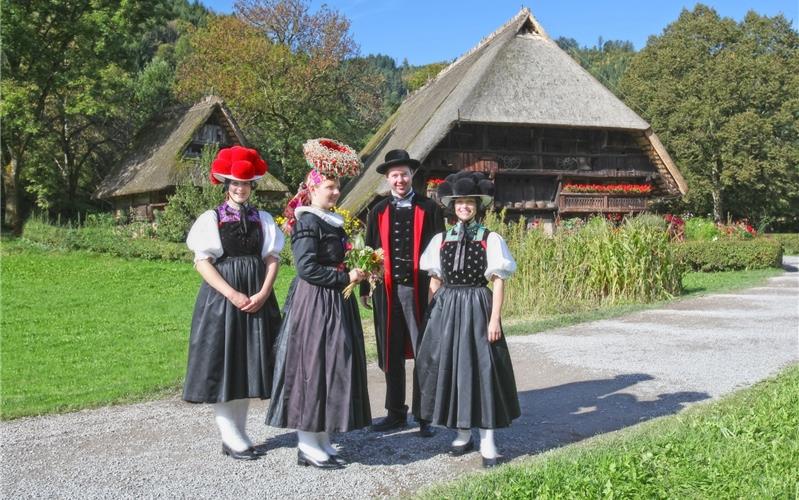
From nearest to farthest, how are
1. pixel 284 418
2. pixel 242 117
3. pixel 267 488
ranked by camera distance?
pixel 267 488
pixel 284 418
pixel 242 117

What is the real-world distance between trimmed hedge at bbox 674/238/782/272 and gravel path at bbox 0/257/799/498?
37.0 feet

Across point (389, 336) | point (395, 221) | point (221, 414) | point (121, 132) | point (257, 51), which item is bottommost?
point (221, 414)

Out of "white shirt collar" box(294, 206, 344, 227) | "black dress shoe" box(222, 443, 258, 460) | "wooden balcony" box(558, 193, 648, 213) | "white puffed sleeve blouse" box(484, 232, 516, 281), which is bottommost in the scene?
"black dress shoe" box(222, 443, 258, 460)

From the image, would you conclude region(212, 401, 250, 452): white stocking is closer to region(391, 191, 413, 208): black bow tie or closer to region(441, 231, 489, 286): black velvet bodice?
region(441, 231, 489, 286): black velvet bodice

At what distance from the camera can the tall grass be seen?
11406mm

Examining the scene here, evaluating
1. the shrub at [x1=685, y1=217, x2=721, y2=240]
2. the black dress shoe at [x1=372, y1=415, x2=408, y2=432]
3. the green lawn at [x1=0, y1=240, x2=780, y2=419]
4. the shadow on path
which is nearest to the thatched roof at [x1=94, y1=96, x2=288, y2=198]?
the green lawn at [x1=0, y1=240, x2=780, y2=419]

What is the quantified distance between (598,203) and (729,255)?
527 centimetres

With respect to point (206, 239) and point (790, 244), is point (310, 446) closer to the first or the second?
point (206, 239)

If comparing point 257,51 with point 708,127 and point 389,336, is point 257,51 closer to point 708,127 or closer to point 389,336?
point 708,127

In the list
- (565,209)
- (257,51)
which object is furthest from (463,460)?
(257,51)

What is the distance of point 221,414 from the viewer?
14.6 feet

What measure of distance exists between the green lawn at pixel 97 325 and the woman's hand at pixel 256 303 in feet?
7.19

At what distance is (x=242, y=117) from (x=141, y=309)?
21.7 meters

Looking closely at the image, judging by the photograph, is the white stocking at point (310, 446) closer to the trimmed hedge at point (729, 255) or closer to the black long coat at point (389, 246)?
the black long coat at point (389, 246)
